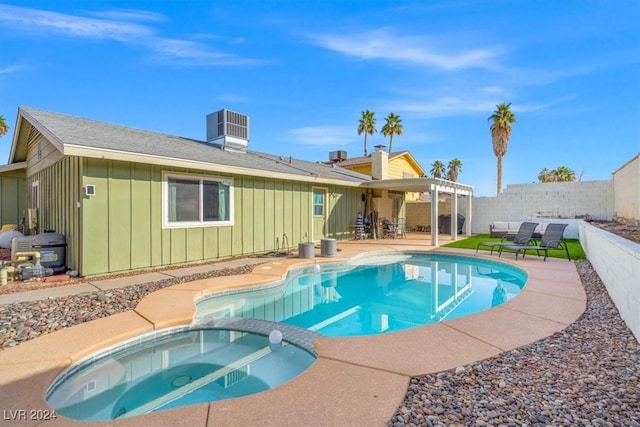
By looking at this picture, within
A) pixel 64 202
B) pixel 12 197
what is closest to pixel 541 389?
pixel 64 202

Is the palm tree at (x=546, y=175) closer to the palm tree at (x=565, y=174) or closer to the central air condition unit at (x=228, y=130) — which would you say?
the palm tree at (x=565, y=174)

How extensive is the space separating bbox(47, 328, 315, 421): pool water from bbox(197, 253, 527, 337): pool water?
0.95 meters

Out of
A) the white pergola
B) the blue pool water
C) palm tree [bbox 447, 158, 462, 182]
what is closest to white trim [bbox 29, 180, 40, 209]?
the blue pool water

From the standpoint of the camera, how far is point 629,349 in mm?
3207

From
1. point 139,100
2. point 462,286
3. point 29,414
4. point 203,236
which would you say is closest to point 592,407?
point 29,414

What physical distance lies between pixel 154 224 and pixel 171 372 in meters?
4.78

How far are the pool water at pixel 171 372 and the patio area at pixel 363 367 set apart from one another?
171 mm

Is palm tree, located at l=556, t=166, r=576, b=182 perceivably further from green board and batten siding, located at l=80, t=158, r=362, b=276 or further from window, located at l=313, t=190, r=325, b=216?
green board and batten siding, located at l=80, t=158, r=362, b=276

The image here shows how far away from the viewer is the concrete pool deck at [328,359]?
2.17 meters

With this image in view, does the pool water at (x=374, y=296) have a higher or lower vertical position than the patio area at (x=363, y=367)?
lower

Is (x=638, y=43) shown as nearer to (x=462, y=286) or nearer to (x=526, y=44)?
(x=526, y=44)

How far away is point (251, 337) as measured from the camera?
3.96 m

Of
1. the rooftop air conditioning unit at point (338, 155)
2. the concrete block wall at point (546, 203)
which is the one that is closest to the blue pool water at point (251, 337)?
the concrete block wall at point (546, 203)

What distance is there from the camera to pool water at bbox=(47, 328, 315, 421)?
271 centimetres
